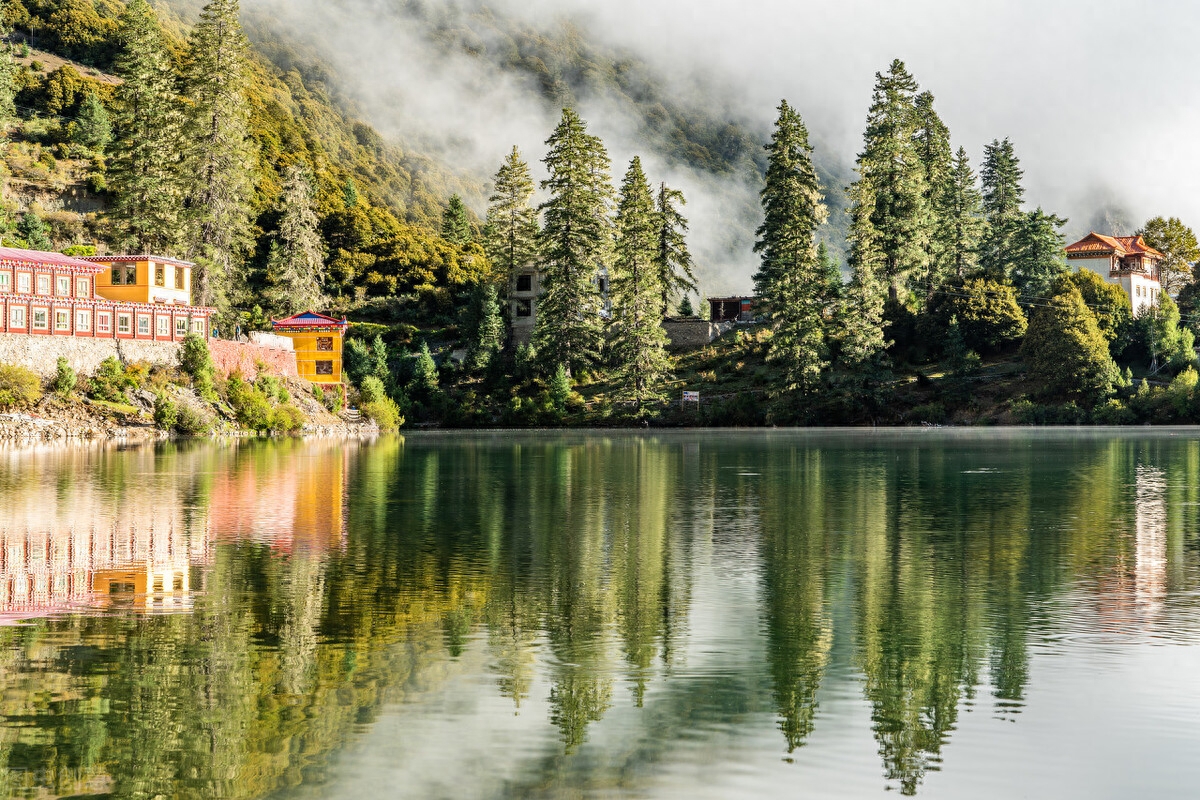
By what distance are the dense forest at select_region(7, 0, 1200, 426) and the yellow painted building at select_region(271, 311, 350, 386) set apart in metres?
2.91

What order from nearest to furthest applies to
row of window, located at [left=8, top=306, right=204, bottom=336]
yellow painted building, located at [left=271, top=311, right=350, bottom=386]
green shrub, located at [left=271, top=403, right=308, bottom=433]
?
row of window, located at [left=8, top=306, right=204, bottom=336] → green shrub, located at [left=271, top=403, right=308, bottom=433] → yellow painted building, located at [left=271, top=311, right=350, bottom=386]

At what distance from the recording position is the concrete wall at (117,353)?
218 ft

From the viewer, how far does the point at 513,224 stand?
104 metres

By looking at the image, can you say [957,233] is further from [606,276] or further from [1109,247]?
[606,276]

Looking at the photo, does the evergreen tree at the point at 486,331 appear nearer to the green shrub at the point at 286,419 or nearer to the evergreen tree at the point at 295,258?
the evergreen tree at the point at 295,258

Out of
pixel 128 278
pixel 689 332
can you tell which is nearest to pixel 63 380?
pixel 128 278

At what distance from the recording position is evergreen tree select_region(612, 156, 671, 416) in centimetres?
9006

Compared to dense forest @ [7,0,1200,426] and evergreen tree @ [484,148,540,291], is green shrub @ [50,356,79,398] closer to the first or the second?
dense forest @ [7,0,1200,426]

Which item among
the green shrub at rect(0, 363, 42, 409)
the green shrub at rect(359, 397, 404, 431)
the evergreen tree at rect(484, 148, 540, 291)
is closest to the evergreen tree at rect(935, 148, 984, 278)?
the evergreen tree at rect(484, 148, 540, 291)

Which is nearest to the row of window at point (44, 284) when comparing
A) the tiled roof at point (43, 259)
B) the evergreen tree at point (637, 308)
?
the tiled roof at point (43, 259)

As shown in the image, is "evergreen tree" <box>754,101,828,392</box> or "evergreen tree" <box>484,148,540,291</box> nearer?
"evergreen tree" <box>754,101,828,392</box>

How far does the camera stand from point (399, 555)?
68.1 feet

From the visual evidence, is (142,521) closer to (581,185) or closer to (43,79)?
(581,185)

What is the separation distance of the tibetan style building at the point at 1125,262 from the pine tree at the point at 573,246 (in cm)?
4799
